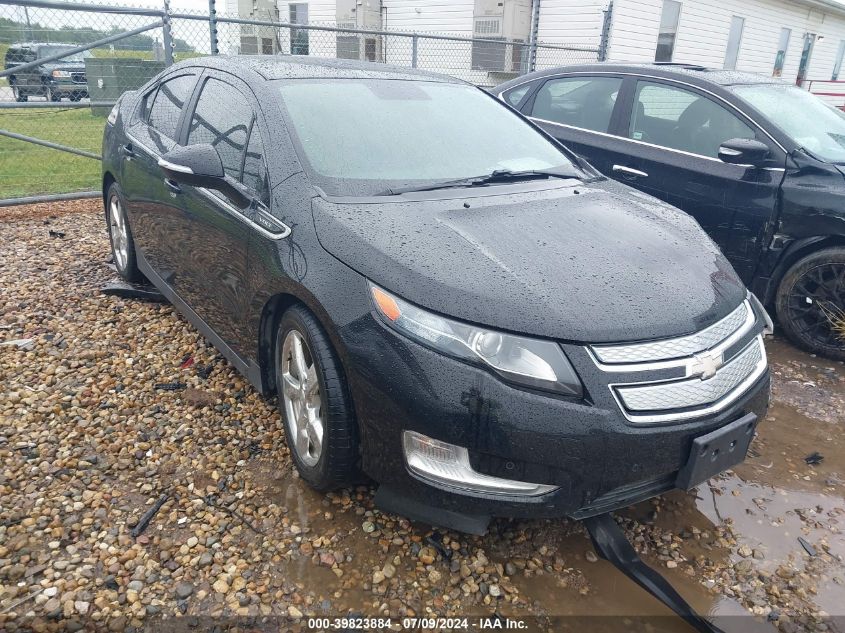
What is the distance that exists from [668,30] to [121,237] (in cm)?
1502

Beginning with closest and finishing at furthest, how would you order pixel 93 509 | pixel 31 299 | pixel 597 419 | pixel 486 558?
1. pixel 597 419
2. pixel 486 558
3. pixel 93 509
4. pixel 31 299

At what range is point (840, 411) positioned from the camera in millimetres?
3631

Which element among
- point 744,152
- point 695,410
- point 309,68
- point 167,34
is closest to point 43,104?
point 167,34

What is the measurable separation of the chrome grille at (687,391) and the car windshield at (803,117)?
2.63 metres

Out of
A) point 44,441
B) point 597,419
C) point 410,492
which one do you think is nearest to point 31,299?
point 44,441

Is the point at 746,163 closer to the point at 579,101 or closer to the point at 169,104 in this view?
the point at 579,101

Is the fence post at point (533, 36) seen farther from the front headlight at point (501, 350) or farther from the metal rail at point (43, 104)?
the front headlight at point (501, 350)

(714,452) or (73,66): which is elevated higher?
(73,66)

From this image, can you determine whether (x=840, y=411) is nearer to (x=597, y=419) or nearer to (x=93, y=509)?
(x=597, y=419)

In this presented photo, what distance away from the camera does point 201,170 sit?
2824mm

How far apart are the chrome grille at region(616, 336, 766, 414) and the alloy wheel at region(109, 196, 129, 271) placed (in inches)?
148

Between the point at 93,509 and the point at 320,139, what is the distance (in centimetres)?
177

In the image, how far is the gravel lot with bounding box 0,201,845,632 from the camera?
219cm

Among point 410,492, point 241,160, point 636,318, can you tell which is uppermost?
point 241,160
